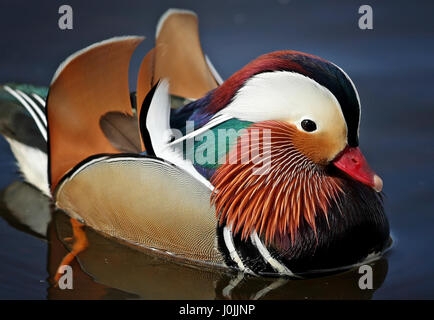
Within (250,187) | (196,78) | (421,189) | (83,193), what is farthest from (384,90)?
(83,193)

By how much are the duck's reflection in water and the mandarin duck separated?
59 mm

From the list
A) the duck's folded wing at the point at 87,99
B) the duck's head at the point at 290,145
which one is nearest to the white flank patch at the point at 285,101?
the duck's head at the point at 290,145

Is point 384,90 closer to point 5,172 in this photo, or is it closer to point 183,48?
point 183,48

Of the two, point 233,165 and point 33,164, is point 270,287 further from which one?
point 33,164

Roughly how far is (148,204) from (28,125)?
1.05 meters

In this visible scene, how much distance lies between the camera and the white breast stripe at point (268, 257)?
11.9ft

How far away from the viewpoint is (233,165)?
3668 millimetres

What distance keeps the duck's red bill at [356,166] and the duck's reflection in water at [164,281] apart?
1.56 ft

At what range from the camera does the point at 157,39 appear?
15.1 ft

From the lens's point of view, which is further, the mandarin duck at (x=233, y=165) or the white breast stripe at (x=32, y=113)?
the white breast stripe at (x=32, y=113)

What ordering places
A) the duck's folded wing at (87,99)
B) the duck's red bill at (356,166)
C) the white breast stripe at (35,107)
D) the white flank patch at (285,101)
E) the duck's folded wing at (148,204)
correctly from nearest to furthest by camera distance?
1. the white flank patch at (285,101)
2. the duck's red bill at (356,166)
3. the duck's folded wing at (148,204)
4. the duck's folded wing at (87,99)
5. the white breast stripe at (35,107)

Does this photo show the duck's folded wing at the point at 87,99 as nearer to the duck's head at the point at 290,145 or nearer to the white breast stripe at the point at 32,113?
the white breast stripe at the point at 32,113

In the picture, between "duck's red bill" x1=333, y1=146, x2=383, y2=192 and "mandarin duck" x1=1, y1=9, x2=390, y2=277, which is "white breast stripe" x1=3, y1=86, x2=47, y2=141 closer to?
"mandarin duck" x1=1, y1=9, x2=390, y2=277

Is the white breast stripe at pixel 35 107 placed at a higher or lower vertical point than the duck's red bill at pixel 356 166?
higher
